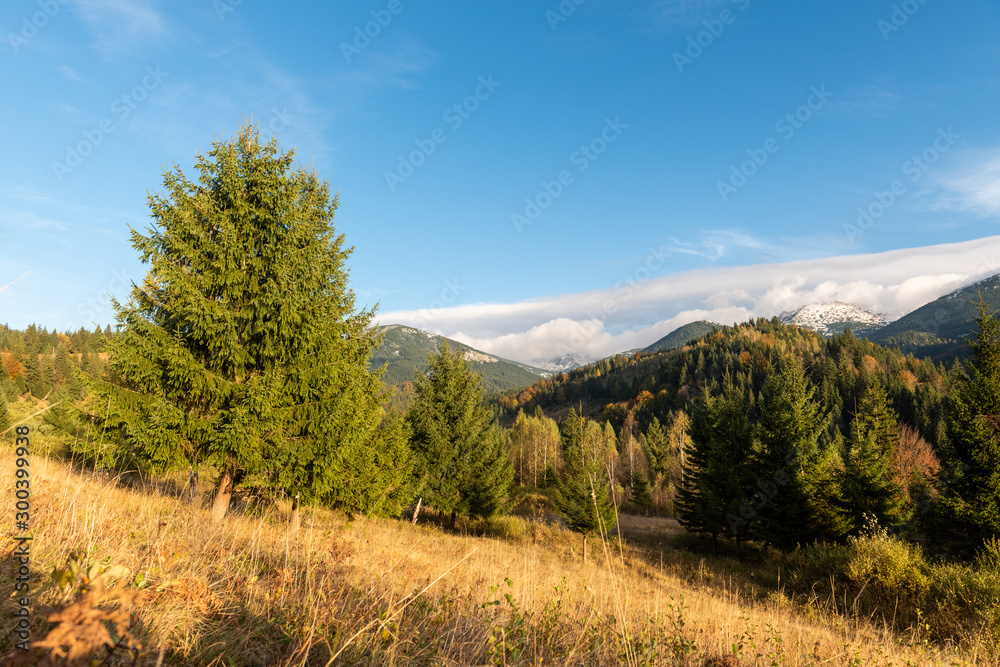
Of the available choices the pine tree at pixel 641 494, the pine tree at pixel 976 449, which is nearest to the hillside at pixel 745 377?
the pine tree at pixel 641 494

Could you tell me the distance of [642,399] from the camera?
12325 cm

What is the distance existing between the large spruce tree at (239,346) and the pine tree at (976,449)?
21122mm

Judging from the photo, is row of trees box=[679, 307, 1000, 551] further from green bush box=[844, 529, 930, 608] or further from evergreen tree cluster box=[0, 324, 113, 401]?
evergreen tree cluster box=[0, 324, 113, 401]

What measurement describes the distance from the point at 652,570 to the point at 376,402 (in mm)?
14678

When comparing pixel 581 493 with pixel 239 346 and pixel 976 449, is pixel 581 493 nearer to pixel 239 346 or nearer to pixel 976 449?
pixel 976 449

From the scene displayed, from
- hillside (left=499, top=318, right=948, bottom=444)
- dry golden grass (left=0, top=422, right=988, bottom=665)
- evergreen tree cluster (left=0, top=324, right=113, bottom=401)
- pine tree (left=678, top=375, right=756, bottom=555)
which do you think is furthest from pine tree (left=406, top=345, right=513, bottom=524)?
hillside (left=499, top=318, right=948, bottom=444)

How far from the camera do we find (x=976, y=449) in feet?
52.2

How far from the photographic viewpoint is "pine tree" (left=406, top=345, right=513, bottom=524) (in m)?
21.1

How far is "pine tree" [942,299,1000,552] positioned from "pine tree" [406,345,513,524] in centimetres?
1816

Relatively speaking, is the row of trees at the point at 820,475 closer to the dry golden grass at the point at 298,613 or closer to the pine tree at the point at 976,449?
the pine tree at the point at 976,449

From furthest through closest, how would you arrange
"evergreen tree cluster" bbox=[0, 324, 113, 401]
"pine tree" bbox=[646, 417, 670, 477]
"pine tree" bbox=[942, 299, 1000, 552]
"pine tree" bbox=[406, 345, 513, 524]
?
"pine tree" bbox=[646, 417, 670, 477] → "evergreen tree cluster" bbox=[0, 324, 113, 401] → "pine tree" bbox=[406, 345, 513, 524] → "pine tree" bbox=[942, 299, 1000, 552]

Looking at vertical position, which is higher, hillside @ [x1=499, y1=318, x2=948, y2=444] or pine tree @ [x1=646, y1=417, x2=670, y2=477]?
hillside @ [x1=499, y1=318, x2=948, y2=444]

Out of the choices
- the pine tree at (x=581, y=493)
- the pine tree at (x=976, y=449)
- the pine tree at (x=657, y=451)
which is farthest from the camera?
the pine tree at (x=657, y=451)

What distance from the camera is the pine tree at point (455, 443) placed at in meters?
21.1
